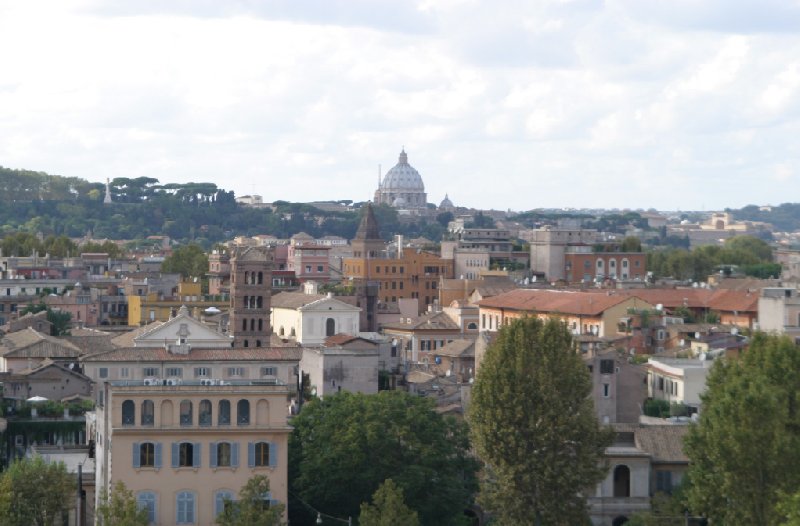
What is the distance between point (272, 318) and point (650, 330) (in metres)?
13.8

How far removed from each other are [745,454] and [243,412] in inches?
385

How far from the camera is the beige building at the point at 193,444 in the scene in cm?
4191

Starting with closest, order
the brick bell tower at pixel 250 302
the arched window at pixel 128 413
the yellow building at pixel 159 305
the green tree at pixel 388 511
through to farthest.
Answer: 1. the green tree at pixel 388 511
2. the arched window at pixel 128 413
3. the brick bell tower at pixel 250 302
4. the yellow building at pixel 159 305

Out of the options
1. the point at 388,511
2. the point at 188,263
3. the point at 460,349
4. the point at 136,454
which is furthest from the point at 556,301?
the point at 388,511

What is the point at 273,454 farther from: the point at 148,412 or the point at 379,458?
the point at 379,458

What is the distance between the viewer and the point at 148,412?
42469 millimetres

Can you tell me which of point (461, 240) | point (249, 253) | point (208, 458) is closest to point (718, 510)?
point (208, 458)

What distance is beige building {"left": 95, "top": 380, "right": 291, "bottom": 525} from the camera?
137 feet

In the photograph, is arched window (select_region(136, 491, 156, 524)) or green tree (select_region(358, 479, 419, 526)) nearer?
green tree (select_region(358, 479, 419, 526))

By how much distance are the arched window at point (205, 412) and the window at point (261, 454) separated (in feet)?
3.06

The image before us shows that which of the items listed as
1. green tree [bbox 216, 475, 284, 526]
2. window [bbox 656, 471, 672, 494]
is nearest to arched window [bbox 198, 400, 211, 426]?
green tree [bbox 216, 475, 284, 526]

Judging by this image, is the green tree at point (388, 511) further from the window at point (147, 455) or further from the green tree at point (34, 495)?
the green tree at point (34, 495)

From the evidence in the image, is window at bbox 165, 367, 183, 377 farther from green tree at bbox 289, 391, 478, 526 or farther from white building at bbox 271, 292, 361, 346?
white building at bbox 271, 292, 361, 346

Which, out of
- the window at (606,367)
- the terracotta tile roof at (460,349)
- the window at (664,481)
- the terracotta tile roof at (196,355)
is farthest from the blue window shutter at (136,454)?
the terracotta tile roof at (460,349)
